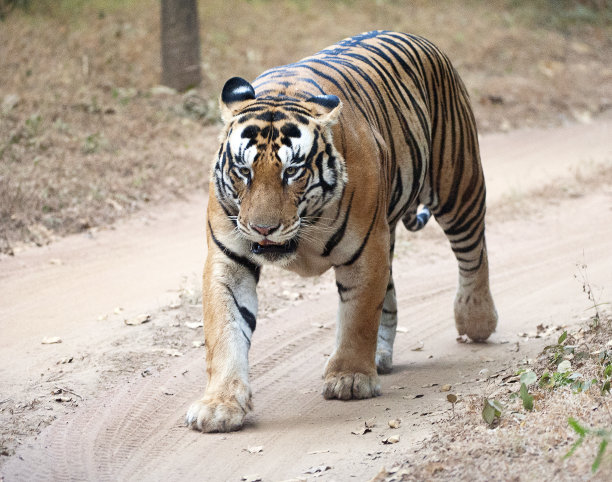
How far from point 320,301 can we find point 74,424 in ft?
8.73

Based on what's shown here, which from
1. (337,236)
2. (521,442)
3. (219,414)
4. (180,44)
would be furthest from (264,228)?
(180,44)

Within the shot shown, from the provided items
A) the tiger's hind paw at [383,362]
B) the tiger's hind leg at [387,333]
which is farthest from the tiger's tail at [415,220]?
the tiger's hind paw at [383,362]

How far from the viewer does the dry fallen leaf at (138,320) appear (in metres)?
6.07

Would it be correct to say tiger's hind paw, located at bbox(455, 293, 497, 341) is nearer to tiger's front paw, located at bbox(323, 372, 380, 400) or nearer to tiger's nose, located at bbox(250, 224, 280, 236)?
tiger's front paw, located at bbox(323, 372, 380, 400)

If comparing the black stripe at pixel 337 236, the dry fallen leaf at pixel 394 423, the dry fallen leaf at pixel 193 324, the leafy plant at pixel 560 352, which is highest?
the black stripe at pixel 337 236

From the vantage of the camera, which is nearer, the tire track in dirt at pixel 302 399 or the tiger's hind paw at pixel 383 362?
the tire track in dirt at pixel 302 399

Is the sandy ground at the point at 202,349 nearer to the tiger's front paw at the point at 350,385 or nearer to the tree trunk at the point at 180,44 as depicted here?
the tiger's front paw at the point at 350,385

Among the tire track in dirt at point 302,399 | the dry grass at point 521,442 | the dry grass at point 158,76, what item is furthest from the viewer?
the dry grass at point 158,76

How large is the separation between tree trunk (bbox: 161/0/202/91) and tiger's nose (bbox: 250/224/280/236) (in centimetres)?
846

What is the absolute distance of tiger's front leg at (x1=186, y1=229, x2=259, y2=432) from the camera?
412 centimetres

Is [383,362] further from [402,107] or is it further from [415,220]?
[402,107]

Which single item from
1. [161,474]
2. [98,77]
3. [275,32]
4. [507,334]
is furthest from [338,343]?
[275,32]

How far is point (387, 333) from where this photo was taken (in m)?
5.51

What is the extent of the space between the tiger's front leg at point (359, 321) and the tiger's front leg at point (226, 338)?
50 cm
